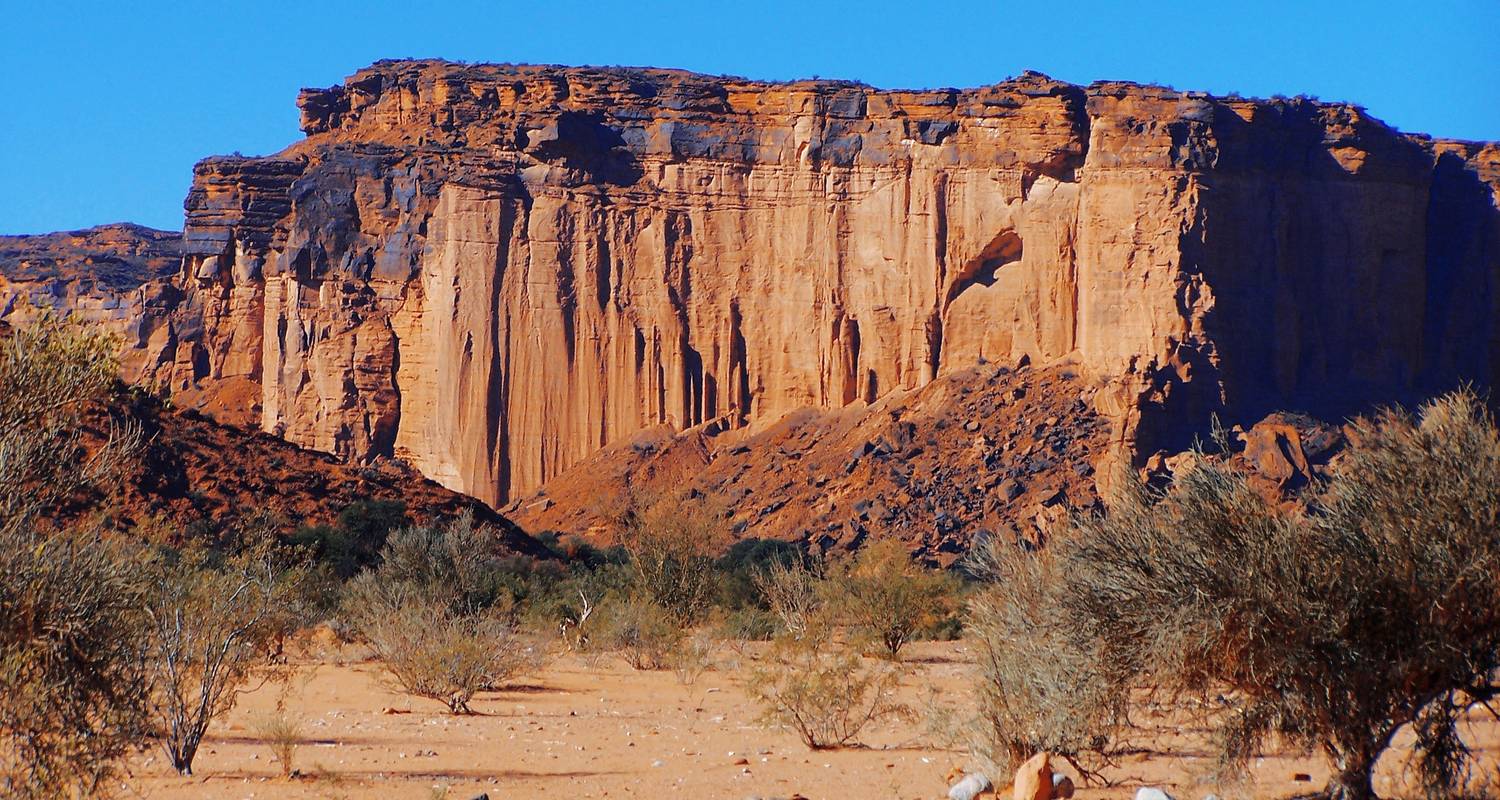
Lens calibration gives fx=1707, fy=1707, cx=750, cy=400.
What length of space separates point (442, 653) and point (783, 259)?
45.3 metres

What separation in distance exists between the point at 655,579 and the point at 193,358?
45963 millimetres

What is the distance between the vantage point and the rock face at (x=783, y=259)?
5753cm

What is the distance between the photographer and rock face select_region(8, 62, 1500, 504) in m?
57.5

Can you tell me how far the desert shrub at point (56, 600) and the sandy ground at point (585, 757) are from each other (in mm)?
1639

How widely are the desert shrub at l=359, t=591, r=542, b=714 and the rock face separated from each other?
3444cm

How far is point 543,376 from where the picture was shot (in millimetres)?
64812

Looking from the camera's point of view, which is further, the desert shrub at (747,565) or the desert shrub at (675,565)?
the desert shrub at (747,565)

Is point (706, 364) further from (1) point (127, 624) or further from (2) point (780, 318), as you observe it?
(1) point (127, 624)

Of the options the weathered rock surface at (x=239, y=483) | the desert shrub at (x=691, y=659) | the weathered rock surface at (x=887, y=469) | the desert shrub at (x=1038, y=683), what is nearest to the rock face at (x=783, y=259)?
the weathered rock surface at (x=887, y=469)

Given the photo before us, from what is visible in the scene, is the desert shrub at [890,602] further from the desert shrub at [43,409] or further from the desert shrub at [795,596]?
the desert shrub at [43,409]

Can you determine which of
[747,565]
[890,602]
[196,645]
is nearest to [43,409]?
[196,645]

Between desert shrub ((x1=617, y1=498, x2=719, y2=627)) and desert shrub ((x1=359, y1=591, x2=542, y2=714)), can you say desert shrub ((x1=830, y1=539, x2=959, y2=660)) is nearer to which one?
desert shrub ((x1=617, y1=498, x2=719, y2=627))

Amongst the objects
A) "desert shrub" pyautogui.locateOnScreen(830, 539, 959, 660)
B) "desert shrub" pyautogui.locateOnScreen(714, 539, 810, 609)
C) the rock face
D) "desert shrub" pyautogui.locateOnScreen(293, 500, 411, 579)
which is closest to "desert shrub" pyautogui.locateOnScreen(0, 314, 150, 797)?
"desert shrub" pyautogui.locateOnScreen(830, 539, 959, 660)

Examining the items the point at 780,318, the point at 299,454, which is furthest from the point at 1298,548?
the point at 780,318
